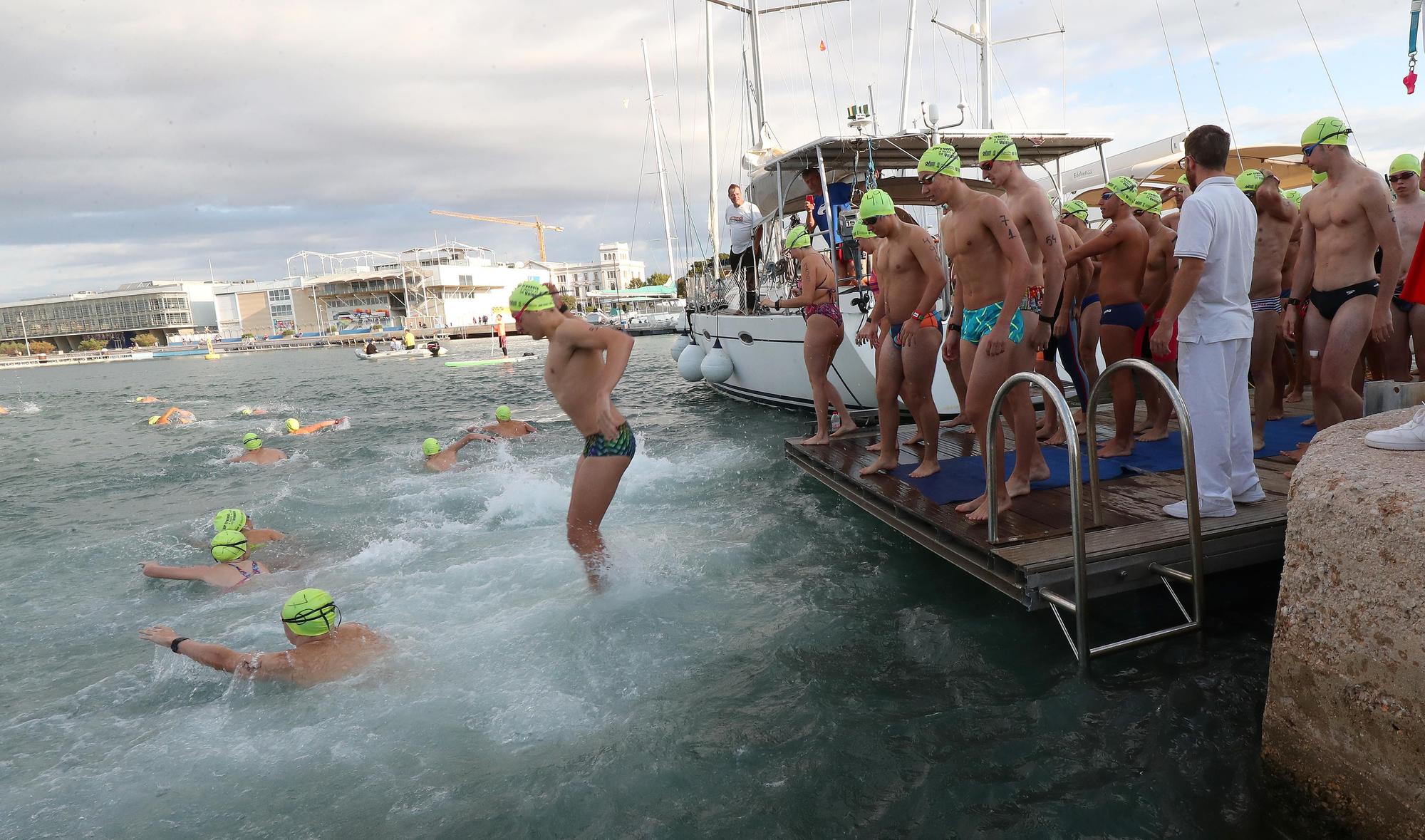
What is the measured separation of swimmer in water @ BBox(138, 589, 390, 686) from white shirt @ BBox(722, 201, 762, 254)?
1075 cm

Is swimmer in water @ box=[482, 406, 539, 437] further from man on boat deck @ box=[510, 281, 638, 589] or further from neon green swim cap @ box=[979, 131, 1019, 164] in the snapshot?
neon green swim cap @ box=[979, 131, 1019, 164]

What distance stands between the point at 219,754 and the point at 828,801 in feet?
9.93

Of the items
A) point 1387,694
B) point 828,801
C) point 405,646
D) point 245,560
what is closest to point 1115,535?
point 1387,694

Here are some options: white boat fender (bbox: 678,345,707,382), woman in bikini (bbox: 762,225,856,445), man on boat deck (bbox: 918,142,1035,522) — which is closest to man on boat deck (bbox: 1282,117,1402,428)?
man on boat deck (bbox: 918,142,1035,522)

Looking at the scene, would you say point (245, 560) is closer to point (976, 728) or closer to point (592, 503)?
point (592, 503)

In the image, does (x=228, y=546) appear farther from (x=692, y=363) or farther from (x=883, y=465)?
(x=692, y=363)

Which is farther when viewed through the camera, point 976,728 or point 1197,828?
point 976,728

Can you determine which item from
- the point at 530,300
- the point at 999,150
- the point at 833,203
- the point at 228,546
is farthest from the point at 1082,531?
the point at 833,203

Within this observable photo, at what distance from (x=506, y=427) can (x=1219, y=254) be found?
1044 centimetres

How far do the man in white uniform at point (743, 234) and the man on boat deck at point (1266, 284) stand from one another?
8.85 metres

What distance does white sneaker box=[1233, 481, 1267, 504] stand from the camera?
4.05m

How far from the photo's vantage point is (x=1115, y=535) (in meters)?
3.80

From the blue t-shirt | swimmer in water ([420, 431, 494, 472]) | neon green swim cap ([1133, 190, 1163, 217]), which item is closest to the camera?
neon green swim cap ([1133, 190, 1163, 217])

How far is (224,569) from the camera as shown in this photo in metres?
6.09
